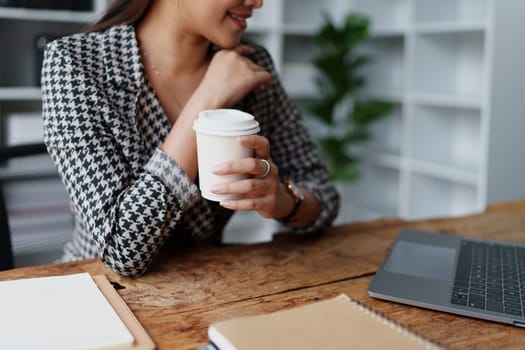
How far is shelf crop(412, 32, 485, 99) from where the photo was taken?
9.75 ft

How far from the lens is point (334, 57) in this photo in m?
3.03

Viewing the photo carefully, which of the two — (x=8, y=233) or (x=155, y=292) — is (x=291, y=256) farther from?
(x=8, y=233)

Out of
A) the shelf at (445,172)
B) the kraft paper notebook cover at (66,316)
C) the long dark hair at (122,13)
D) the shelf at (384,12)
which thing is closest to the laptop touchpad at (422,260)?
the kraft paper notebook cover at (66,316)

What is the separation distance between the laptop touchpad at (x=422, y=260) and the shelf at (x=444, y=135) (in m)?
2.07

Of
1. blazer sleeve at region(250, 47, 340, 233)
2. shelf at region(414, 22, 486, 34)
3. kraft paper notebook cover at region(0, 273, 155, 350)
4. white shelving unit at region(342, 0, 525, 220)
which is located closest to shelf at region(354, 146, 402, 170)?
white shelving unit at region(342, 0, 525, 220)

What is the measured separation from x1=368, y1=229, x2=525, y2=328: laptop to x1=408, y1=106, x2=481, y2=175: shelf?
2018mm

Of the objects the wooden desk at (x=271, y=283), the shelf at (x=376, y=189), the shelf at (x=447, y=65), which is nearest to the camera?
the wooden desk at (x=271, y=283)

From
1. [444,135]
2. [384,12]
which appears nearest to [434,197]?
[444,135]

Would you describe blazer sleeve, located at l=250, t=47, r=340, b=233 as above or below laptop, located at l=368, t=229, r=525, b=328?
above

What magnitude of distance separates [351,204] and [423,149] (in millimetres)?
783

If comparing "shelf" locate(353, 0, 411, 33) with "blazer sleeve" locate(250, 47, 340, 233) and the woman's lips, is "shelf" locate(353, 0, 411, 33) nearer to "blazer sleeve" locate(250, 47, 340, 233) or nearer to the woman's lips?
"blazer sleeve" locate(250, 47, 340, 233)

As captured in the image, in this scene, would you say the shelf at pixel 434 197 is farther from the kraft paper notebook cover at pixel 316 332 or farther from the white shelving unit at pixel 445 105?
the kraft paper notebook cover at pixel 316 332

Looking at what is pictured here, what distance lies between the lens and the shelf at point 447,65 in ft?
9.75

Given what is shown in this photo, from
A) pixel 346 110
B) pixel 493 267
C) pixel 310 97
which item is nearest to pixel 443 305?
pixel 493 267
